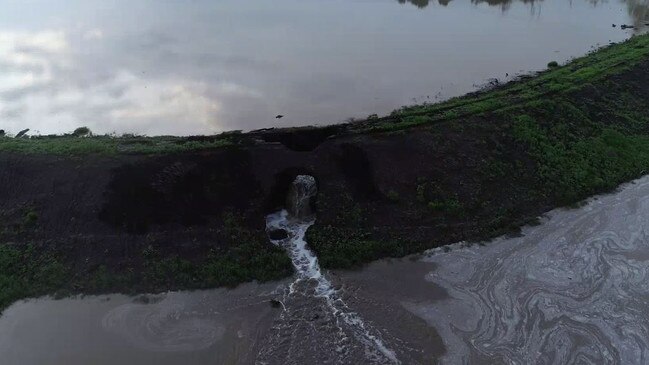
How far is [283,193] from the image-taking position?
21.6m

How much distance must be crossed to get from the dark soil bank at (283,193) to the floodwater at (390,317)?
2.81 ft

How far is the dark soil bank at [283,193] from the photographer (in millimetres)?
18578

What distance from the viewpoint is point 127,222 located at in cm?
1961

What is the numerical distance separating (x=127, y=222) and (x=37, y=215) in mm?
3522

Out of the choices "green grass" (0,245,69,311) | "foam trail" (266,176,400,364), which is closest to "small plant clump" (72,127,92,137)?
"green grass" (0,245,69,311)

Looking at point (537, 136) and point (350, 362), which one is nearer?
point (350, 362)

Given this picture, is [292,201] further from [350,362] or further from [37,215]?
[37,215]

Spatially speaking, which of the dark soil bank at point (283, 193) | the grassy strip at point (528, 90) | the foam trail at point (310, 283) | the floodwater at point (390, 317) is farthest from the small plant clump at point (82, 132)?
the grassy strip at point (528, 90)

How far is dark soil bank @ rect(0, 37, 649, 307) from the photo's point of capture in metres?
18.6

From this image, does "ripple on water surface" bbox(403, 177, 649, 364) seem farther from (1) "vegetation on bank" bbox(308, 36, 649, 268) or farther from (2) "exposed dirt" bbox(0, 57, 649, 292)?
(2) "exposed dirt" bbox(0, 57, 649, 292)

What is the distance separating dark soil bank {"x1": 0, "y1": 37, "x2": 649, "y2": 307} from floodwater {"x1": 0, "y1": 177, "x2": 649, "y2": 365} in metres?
0.86

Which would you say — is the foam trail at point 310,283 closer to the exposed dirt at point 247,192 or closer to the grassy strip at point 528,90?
the exposed dirt at point 247,192

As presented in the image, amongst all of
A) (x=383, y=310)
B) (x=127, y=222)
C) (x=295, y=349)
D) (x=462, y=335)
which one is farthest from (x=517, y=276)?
(x=127, y=222)

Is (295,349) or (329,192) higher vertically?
(329,192)
